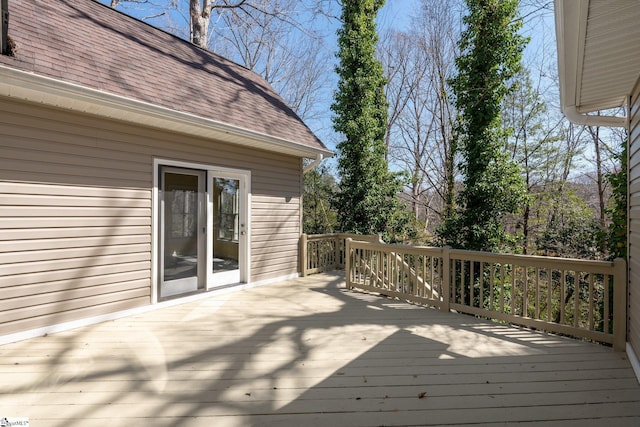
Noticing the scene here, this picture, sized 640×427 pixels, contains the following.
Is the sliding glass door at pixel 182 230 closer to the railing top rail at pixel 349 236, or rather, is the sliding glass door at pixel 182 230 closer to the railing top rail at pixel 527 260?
the railing top rail at pixel 349 236

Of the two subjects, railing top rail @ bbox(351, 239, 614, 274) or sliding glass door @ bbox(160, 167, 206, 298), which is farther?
sliding glass door @ bbox(160, 167, 206, 298)

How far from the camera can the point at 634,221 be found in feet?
9.68

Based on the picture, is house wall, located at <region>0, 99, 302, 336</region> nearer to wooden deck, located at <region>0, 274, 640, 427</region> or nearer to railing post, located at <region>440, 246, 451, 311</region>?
wooden deck, located at <region>0, 274, 640, 427</region>

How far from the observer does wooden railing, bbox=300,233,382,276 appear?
21.6 feet

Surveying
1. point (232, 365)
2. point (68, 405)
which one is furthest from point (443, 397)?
point (68, 405)

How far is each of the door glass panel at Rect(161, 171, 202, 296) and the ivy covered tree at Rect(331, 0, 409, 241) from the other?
4212 millimetres

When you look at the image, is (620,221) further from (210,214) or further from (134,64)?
(134,64)

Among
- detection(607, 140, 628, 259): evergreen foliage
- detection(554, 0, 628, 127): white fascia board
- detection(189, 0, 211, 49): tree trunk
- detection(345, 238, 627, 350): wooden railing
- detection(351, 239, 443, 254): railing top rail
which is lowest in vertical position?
detection(345, 238, 627, 350): wooden railing

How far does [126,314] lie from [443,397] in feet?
11.8

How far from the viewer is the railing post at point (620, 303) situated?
3021mm

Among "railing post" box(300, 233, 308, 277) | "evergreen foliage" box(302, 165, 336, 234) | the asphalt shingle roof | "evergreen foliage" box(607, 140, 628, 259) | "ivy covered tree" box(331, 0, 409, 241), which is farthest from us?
"evergreen foliage" box(302, 165, 336, 234)

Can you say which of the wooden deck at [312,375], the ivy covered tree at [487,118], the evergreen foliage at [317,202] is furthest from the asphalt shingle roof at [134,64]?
the evergreen foliage at [317,202]

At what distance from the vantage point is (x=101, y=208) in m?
3.81

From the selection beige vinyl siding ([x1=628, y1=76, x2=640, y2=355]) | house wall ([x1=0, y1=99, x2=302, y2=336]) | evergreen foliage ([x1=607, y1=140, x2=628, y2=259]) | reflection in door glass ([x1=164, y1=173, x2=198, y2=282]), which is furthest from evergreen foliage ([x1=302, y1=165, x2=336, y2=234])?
beige vinyl siding ([x1=628, y1=76, x2=640, y2=355])
